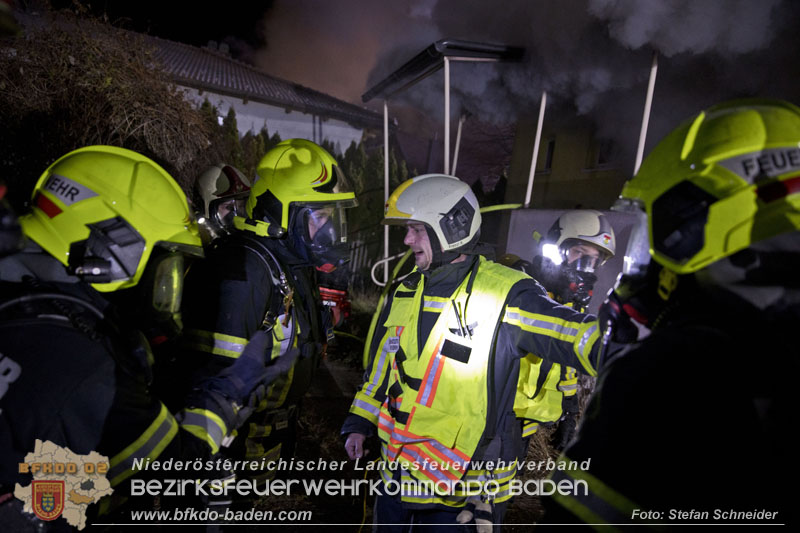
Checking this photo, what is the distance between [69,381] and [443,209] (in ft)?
6.59

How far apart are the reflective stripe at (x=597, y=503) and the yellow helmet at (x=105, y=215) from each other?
180cm

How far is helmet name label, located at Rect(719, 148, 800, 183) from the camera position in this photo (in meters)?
1.05

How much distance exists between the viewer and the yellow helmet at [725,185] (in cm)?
105

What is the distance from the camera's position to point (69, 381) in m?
1.23

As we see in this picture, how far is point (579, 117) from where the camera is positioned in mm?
8414

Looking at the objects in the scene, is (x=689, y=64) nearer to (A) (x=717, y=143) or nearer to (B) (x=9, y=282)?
(A) (x=717, y=143)

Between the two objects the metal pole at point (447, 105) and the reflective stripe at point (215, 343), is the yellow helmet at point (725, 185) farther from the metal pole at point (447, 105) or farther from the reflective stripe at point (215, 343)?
the metal pole at point (447, 105)

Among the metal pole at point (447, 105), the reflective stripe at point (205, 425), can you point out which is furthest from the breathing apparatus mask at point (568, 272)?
the reflective stripe at point (205, 425)

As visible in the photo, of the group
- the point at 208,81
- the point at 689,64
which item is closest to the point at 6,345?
the point at 689,64

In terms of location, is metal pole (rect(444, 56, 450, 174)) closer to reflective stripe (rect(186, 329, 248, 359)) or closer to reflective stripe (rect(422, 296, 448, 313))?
reflective stripe (rect(422, 296, 448, 313))

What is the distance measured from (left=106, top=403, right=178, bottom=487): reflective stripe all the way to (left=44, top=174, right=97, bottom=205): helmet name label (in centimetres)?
94

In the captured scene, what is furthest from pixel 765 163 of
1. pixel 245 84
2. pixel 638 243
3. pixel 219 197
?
pixel 245 84

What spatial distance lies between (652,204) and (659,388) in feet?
2.08

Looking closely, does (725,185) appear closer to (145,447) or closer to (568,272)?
(145,447)
